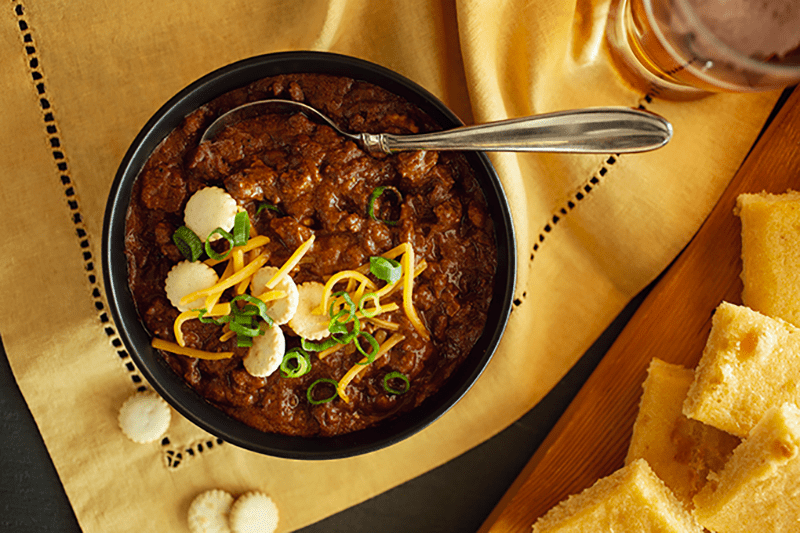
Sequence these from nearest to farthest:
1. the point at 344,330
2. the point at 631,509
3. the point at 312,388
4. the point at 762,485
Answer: the point at 344,330 → the point at 312,388 → the point at 762,485 → the point at 631,509

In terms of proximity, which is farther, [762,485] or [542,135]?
[762,485]

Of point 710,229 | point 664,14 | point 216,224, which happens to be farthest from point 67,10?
point 710,229

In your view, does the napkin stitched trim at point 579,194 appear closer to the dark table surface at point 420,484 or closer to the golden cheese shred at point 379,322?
the dark table surface at point 420,484

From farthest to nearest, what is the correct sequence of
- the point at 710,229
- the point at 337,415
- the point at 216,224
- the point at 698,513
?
the point at 710,229 < the point at 698,513 < the point at 337,415 < the point at 216,224

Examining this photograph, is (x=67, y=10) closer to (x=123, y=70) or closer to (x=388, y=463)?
(x=123, y=70)

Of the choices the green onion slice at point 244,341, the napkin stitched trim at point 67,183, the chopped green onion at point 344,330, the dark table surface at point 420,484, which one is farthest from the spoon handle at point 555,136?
the napkin stitched trim at point 67,183

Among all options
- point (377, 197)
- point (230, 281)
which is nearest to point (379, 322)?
point (377, 197)

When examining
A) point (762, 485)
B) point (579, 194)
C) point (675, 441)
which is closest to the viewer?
point (762, 485)

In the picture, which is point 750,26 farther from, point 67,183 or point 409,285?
point 67,183
